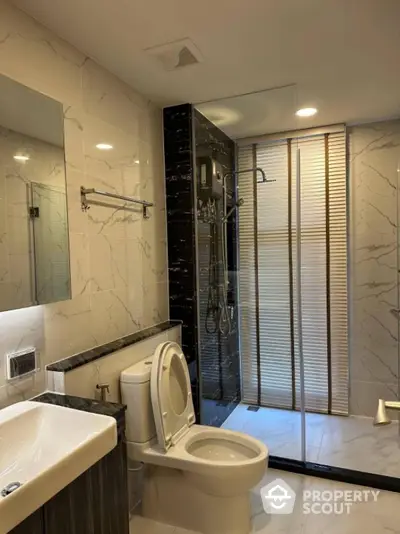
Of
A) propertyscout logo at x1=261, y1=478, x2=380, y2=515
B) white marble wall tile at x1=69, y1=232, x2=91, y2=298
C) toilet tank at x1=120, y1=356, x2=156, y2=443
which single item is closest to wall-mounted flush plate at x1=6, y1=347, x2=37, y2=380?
white marble wall tile at x1=69, y1=232, x2=91, y2=298

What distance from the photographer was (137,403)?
78.9 inches

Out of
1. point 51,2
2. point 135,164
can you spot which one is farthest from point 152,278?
point 51,2

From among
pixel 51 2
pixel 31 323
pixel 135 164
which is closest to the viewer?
pixel 51 2

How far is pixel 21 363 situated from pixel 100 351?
1.41ft

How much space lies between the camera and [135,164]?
2383mm

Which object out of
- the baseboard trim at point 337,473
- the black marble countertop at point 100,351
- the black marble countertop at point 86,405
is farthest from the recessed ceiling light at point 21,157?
the baseboard trim at point 337,473

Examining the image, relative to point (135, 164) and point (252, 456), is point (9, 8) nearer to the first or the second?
point (135, 164)

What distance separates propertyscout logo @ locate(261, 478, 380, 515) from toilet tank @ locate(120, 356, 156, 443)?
835 millimetres

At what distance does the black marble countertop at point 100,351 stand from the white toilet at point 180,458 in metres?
0.14

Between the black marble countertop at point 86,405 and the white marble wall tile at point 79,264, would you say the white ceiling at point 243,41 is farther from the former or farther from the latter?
the black marble countertop at point 86,405

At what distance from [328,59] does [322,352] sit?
7.37 ft

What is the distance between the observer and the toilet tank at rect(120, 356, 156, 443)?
2004 mm

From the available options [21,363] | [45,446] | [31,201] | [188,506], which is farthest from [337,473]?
[31,201]

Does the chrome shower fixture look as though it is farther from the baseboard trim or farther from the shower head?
the baseboard trim
